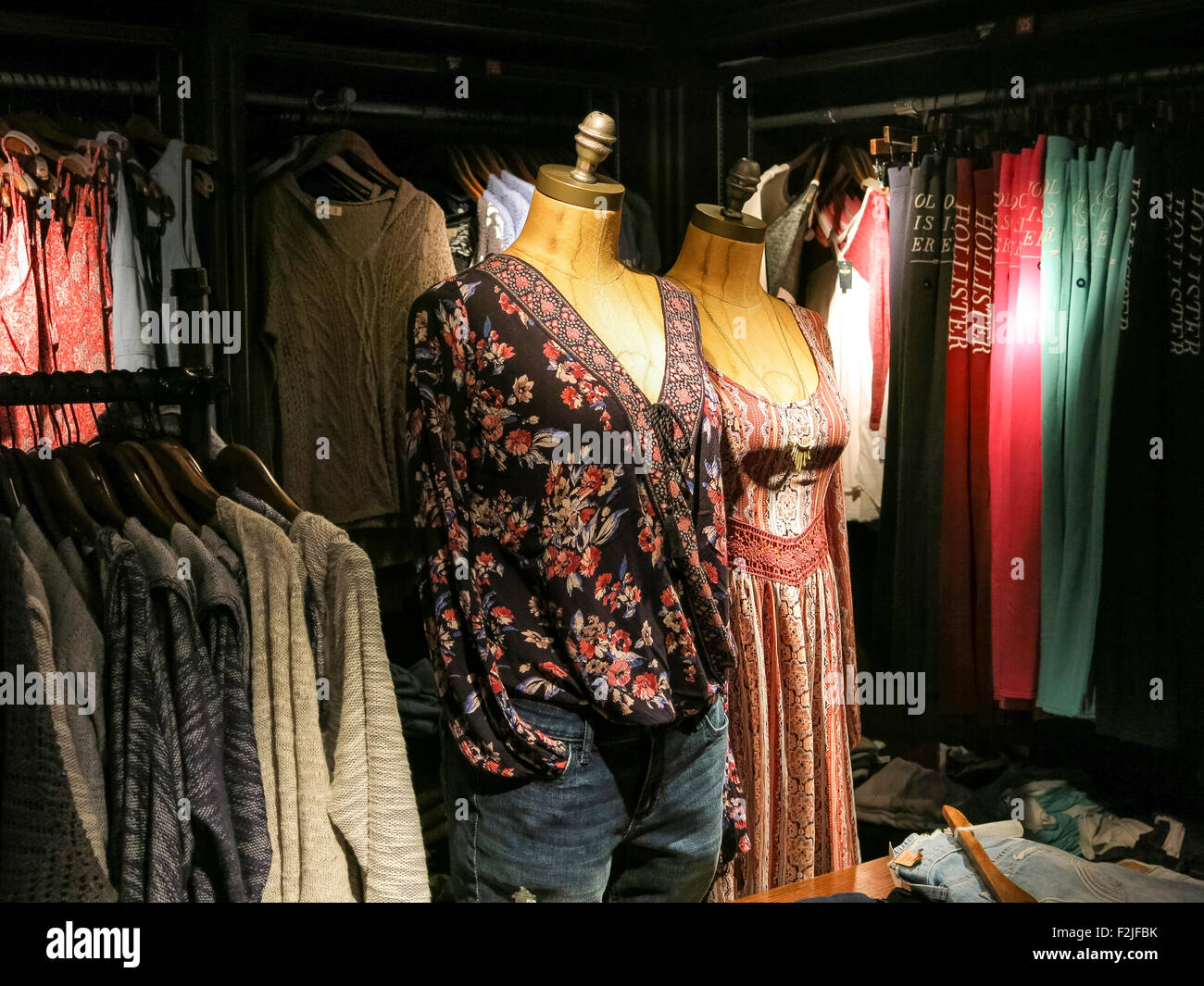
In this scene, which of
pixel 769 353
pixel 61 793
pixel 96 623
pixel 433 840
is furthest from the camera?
pixel 433 840

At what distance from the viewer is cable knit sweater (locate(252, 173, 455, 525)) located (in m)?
2.30

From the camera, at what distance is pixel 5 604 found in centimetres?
148

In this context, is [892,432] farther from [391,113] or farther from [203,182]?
[203,182]

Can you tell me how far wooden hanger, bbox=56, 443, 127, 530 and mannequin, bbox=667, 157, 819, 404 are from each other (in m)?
0.86

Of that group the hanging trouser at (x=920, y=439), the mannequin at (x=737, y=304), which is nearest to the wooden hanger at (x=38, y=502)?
the mannequin at (x=737, y=304)

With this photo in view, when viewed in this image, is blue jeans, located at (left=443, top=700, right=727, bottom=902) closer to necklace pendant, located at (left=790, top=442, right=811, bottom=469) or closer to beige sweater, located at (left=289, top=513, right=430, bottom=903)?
beige sweater, located at (left=289, top=513, right=430, bottom=903)

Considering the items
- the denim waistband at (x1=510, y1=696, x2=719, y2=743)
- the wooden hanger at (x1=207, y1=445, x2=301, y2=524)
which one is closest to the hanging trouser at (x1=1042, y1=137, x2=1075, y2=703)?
the denim waistband at (x1=510, y1=696, x2=719, y2=743)

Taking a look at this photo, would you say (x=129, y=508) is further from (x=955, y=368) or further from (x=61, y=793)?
(x=955, y=368)

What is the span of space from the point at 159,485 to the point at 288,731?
0.37 metres

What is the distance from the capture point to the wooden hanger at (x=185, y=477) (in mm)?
1745

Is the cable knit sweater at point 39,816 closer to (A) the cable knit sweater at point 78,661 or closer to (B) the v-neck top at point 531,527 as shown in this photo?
(A) the cable knit sweater at point 78,661

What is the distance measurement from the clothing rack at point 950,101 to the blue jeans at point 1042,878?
1.37 metres
